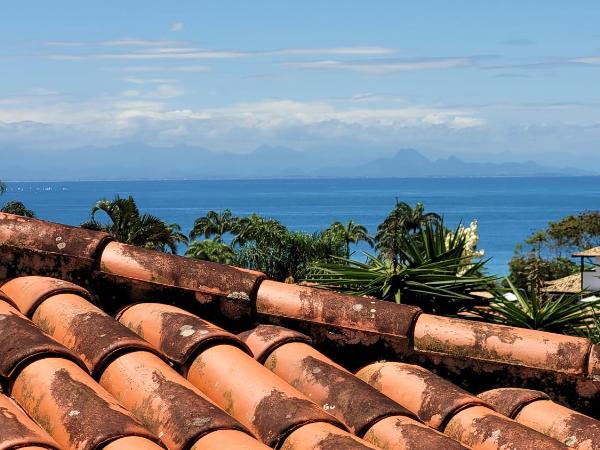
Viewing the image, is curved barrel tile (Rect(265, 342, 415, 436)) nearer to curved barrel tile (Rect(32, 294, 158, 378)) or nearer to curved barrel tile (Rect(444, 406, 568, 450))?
curved barrel tile (Rect(444, 406, 568, 450))

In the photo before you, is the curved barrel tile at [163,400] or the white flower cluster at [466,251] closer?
the curved barrel tile at [163,400]

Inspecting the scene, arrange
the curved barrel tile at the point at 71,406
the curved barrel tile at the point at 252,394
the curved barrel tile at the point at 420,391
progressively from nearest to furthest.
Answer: the curved barrel tile at the point at 71,406, the curved barrel tile at the point at 252,394, the curved barrel tile at the point at 420,391

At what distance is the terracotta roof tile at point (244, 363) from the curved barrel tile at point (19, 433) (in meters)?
0.03

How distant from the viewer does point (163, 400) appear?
4.44m

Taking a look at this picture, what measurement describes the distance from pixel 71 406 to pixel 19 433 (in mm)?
405

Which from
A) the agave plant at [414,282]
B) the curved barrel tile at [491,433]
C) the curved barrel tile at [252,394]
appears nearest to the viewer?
the curved barrel tile at [252,394]

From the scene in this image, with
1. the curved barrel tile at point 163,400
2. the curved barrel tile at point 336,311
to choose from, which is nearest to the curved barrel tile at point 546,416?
the curved barrel tile at point 336,311

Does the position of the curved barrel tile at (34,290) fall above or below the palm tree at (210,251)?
above

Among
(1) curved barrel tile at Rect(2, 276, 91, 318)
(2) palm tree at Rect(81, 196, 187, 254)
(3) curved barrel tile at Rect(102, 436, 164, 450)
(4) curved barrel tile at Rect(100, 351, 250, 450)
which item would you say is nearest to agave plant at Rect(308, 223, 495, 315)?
(1) curved barrel tile at Rect(2, 276, 91, 318)

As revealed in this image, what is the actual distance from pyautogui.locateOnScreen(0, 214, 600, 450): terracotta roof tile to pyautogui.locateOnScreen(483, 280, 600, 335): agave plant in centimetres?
280

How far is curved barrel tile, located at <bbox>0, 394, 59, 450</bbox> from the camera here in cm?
371

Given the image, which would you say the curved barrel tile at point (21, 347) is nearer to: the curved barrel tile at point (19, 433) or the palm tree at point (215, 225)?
the curved barrel tile at point (19, 433)

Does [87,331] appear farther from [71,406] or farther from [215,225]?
[215,225]

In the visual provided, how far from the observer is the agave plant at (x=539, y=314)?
9.20m
